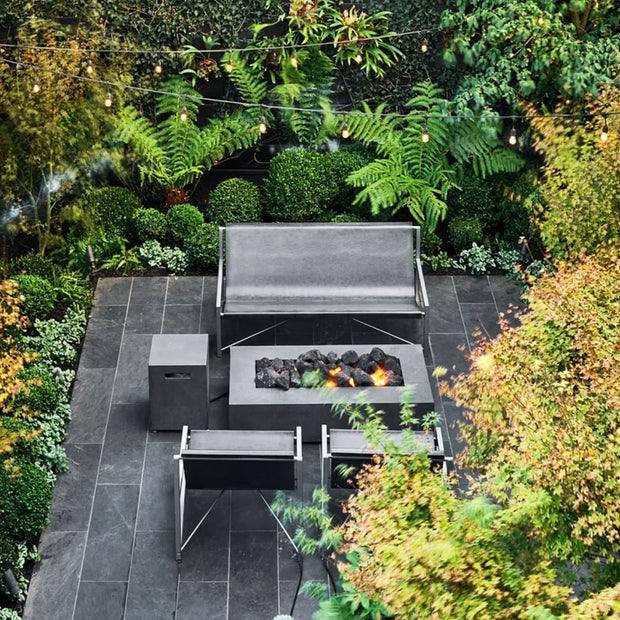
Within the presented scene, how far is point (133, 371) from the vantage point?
366 inches

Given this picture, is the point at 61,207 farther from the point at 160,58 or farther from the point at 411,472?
the point at 411,472

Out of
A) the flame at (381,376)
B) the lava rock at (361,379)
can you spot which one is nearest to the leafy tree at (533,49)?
the flame at (381,376)

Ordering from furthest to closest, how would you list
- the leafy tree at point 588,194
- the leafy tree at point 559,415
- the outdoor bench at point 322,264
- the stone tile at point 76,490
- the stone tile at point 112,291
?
the stone tile at point 112,291
the outdoor bench at point 322,264
the leafy tree at point 588,194
the stone tile at point 76,490
the leafy tree at point 559,415

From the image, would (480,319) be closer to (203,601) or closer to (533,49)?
(533,49)

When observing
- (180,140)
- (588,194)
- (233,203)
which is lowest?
(233,203)

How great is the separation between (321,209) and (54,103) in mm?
3209

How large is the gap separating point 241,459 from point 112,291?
3.74m

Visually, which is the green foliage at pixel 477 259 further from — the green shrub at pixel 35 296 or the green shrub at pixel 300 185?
the green shrub at pixel 35 296

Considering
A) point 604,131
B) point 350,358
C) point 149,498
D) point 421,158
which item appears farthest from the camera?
point 421,158

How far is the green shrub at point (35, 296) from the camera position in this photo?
380 inches

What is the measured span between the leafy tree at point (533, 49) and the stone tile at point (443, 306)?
1.90 metres

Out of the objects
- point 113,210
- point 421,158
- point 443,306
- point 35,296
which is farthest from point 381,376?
point 113,210

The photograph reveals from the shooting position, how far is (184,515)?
7824 mm

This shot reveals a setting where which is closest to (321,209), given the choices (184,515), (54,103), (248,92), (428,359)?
(248,92)
